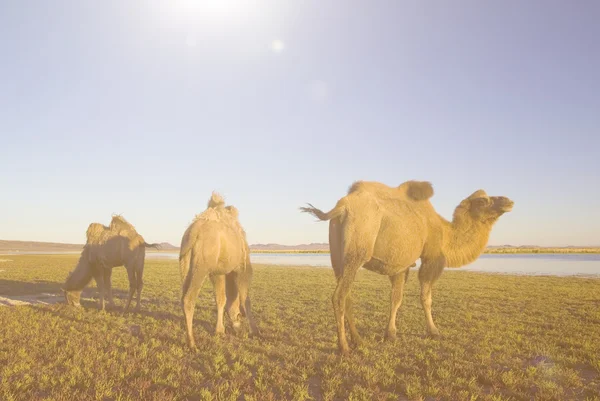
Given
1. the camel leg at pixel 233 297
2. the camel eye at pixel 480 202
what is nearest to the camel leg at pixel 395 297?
the camel eye at pixel 480 202

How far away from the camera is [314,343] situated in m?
7.62

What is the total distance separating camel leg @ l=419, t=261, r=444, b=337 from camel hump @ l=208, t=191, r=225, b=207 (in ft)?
17.6

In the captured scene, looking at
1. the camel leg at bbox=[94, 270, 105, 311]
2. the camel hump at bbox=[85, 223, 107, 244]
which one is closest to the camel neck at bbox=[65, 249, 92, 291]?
the camel leg at bbox=[94, 270, 105, 311]

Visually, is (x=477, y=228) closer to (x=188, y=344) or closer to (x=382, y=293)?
(x=188, y=344)

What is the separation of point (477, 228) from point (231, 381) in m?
6.75

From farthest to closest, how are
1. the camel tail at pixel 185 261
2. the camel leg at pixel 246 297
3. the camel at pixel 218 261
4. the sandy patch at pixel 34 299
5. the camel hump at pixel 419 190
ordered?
the sandy patch at pixel 34 299 < the camel hump at pixel 419 190 < the camel leg at pixel 246 297 < the camel tail at pixel 185 261 < the camel at pixel 218 261

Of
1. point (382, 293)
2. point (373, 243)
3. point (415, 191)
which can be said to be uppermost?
point (415, 191)

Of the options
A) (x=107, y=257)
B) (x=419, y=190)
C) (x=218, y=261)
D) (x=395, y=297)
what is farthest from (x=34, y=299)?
(x=419, y=190)

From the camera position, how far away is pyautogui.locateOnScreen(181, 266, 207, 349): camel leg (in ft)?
24.0

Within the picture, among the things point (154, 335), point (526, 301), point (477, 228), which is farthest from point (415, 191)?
point (526, 301)

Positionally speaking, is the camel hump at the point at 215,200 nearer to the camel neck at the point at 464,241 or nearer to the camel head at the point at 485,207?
the camel neck at the point at 464,241

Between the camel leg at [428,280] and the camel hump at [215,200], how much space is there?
5355 millimetres

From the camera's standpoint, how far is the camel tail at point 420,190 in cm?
862

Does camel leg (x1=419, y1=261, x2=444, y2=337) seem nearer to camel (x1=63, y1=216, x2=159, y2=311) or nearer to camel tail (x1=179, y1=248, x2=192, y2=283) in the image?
camel tail (x1=179, y1=248, x2=192, y2=283)
